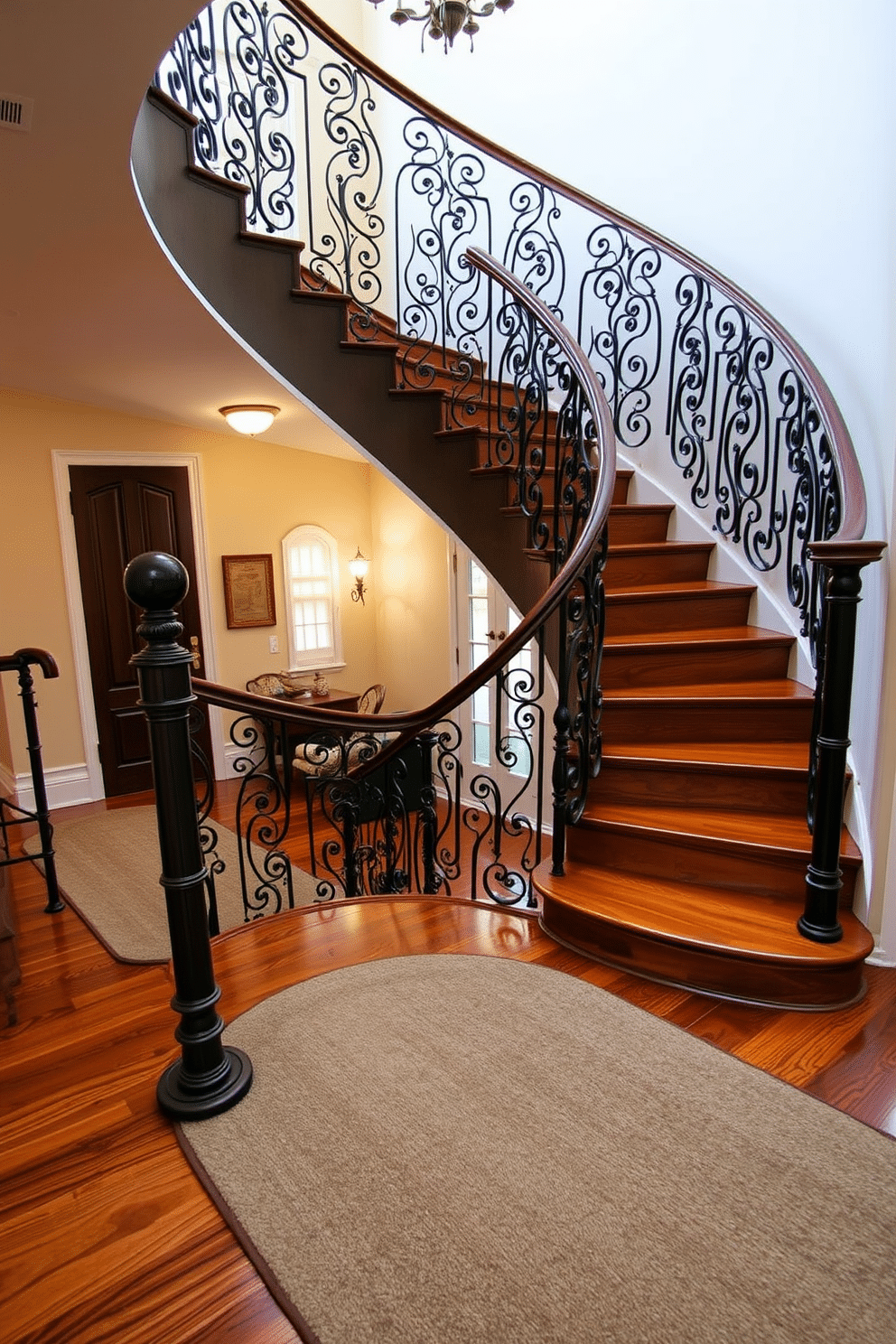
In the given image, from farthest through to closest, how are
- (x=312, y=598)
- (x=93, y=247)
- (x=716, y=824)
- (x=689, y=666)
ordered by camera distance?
(x=312, y=598) < (x=689, y=666) < (x=93, y=247) < (x=716, y=824)

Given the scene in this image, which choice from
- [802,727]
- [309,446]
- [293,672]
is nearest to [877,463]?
[802,727]

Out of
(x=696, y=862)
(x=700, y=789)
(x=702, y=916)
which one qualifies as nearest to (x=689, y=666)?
(x=700, y=789)

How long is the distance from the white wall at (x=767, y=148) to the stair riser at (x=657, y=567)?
0.93 meters

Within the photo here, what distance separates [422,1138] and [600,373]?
4142mm

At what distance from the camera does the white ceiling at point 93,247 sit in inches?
74.0

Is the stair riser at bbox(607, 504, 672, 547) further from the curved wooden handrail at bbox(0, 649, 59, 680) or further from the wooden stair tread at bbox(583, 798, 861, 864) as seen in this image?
the curved wooden handrail at bbox(0, 649, 59, 680)

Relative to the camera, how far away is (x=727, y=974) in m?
2.07

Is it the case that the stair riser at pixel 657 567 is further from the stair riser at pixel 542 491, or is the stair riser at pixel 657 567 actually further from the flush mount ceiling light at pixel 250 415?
the flush mount ceiling light at pixel 250 415

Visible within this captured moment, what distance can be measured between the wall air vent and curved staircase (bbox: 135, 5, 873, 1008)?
589 mm

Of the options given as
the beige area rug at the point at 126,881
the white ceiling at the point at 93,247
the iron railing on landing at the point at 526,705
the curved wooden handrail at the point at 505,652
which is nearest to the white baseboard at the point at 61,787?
the beige area rug at the point at 126,881

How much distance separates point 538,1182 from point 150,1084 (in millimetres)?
915

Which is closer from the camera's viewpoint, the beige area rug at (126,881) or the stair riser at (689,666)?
the stair riser at (689,666)

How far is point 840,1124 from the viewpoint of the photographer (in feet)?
5.29

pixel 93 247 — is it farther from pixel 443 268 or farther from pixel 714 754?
pixel 714 754
